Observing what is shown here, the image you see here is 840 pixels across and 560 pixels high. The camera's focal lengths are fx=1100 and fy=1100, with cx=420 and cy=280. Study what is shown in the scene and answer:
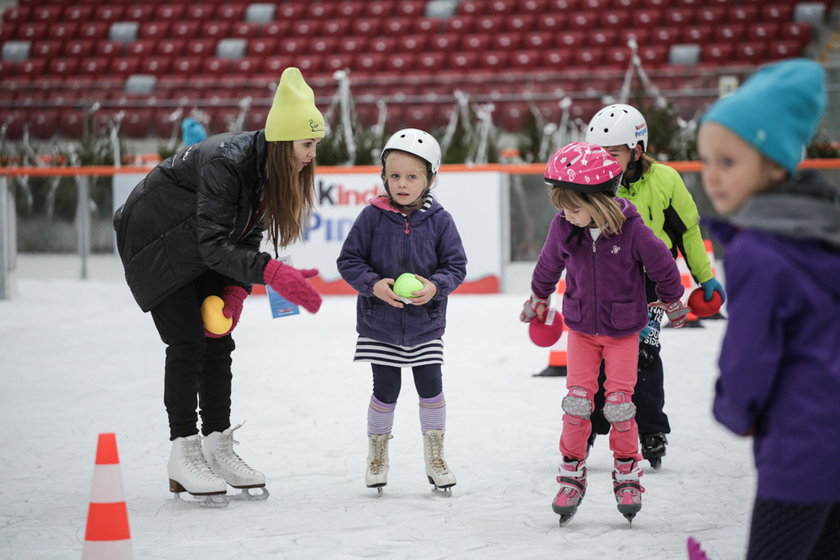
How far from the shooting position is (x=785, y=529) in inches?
78.6

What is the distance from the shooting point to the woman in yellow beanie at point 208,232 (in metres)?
3.68

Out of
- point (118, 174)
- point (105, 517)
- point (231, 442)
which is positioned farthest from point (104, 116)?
point (105, 517)

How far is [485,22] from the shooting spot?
A: 1914 centimetres

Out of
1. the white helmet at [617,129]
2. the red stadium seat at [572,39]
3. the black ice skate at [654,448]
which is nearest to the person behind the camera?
the white helmet at [617,129]

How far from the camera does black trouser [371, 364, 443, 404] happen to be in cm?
401

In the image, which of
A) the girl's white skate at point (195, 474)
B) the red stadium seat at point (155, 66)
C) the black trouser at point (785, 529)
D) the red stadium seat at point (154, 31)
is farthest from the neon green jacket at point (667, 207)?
the red stadium seat at point (154, 31)

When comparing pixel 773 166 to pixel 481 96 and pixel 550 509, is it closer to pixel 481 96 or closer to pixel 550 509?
pixel 550 509

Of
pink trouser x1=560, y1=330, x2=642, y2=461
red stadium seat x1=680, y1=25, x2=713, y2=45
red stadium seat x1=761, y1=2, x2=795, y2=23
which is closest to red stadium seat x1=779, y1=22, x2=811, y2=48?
red stadium seat x1=761, y1=2, x2=795, y2=23

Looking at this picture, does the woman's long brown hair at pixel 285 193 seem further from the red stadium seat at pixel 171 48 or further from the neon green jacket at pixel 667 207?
the red stadium seat at pixel 171 48

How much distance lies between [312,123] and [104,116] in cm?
1114

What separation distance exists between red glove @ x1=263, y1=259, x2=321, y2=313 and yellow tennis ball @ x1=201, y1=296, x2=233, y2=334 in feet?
1.19

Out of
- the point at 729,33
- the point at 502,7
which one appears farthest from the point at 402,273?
the point at 502,7

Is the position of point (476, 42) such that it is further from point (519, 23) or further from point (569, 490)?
point (569, 490)

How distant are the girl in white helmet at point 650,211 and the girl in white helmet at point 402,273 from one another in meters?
0.73
